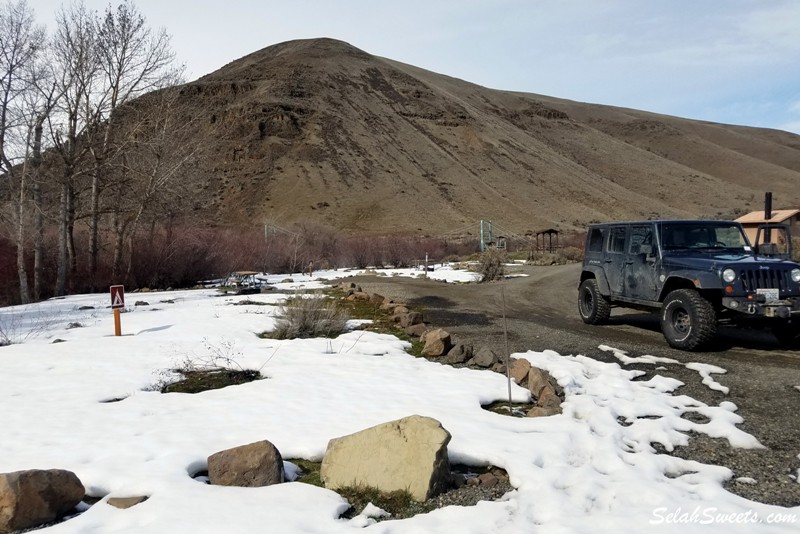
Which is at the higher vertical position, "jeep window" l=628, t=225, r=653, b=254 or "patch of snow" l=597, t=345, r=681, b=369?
"jeep window" l=628, t=225, r=653, b=254

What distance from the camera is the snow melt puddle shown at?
21.6 feet

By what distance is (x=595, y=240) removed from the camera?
11.4m

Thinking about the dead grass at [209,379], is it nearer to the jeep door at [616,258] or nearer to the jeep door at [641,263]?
the jeep door at [641,263]

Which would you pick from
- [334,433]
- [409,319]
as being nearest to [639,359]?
[409,319]

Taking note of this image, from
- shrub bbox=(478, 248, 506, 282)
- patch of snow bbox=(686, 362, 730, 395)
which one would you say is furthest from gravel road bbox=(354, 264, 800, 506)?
shrub bbox=(478, 248, 506, 282)

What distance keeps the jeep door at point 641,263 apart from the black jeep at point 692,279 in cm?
2

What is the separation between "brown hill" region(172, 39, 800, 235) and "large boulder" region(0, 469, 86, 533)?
2295 inches

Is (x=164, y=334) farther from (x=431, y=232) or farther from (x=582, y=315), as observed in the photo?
(x=431, y=232)

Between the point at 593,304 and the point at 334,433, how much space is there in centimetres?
745

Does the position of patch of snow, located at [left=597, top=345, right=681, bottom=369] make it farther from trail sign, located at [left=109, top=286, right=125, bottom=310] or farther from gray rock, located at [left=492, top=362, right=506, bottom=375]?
trail sign, located at [left=109, top=286, right=125, bottom=310]

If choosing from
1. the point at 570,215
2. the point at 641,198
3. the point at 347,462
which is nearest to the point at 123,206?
the point at 347,462

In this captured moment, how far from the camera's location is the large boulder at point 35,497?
3.59m

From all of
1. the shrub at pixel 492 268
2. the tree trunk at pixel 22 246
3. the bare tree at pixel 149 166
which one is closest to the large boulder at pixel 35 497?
the tree trunk at pixel 22 246

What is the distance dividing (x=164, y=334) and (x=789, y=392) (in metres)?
10.2
